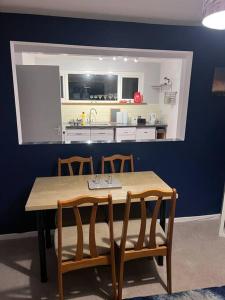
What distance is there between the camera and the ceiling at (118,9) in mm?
1908

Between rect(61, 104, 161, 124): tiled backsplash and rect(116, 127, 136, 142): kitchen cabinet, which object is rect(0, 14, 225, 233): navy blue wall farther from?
rect(61, 104, 161, 124): tiled backsplash

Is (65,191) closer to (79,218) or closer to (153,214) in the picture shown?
(79,218)

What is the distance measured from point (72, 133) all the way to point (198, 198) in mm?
3038

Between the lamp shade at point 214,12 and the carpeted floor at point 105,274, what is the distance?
78.8 inches

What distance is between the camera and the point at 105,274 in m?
2.04

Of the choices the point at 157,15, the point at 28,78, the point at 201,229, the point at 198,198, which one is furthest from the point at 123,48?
the point at 201,229

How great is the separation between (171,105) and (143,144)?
9.72 ft

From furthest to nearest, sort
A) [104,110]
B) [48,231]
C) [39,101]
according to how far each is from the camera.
A: 1. [104,110]
2. [39,101]
3. [48,231]

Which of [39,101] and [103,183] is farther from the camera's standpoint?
[39,101]

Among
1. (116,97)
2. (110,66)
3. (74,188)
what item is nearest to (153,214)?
(74,188)

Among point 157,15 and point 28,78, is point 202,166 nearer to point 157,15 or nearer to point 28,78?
point 157,15

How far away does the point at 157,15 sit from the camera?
86.4 inches

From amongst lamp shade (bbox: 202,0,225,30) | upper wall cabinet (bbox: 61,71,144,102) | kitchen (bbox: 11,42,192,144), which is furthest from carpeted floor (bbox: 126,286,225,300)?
upper wall cabinet (bbox: 61,71,144,102)

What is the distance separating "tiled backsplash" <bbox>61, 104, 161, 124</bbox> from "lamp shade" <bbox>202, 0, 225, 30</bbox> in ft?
14.4
